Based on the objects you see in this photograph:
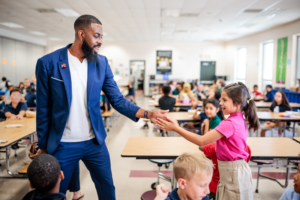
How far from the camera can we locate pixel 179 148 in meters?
2.42

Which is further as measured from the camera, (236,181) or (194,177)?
(236,181)

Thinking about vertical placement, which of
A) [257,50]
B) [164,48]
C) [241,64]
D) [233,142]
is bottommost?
[233,142]

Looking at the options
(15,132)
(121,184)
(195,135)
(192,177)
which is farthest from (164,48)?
(192,177)

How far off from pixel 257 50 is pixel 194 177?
12.2 metres

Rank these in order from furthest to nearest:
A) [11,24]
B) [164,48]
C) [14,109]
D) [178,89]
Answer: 1. [164,48]
2. [11,24]
3. [178,89]
4. [14,109]

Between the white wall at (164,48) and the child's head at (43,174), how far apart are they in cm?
1455

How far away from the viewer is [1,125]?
3475mm

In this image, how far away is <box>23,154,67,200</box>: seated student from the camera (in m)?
1.23

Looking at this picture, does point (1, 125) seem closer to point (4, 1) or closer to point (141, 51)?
point (4, 1)

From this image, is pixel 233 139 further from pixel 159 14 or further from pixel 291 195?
pixel 159 14

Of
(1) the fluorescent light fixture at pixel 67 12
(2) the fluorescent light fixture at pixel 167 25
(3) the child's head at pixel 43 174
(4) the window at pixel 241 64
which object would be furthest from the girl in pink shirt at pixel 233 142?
(4) the window at pixel 241 64

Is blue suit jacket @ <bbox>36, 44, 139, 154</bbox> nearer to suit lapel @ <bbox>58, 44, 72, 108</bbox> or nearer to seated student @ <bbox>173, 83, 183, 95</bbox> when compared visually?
suit lapel @ <bbox>58, 44, 72, 108</bbox>

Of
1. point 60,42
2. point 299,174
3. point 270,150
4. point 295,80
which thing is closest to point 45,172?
point 299,174

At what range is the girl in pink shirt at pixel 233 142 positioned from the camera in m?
1.71
